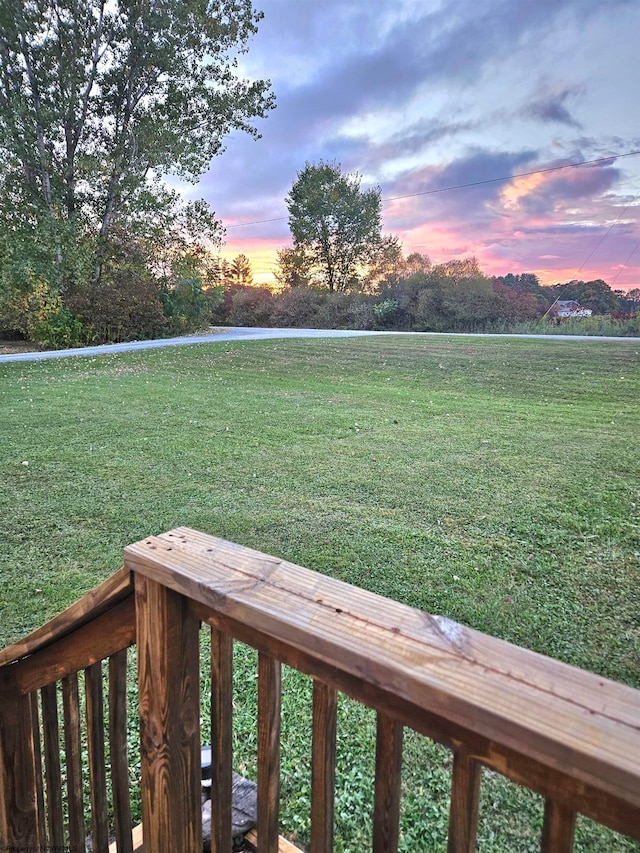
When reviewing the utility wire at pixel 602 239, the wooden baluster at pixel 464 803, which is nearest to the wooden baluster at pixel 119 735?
the wooden baluster at pixel 464 803

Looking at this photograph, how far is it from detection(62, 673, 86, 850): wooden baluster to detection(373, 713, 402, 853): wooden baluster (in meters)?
0.72

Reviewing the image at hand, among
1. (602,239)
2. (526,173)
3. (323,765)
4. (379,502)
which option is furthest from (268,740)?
(526,173)

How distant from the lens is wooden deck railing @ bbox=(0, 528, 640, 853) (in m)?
0.47

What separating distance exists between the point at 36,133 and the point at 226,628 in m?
14.4

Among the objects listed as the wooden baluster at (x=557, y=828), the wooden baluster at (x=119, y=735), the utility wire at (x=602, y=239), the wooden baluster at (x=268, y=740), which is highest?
the utility wire at (x=602, y=239)

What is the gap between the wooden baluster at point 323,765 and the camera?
0.68 meters

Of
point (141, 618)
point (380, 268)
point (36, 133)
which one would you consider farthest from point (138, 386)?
point (380, 268)

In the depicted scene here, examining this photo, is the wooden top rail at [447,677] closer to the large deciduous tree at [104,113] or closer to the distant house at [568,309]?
the large deciduous tree at [104,113]

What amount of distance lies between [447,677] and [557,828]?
0.16 metres

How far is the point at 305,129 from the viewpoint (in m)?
16.3

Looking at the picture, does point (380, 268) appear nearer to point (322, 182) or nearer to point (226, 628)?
point (322, 182)

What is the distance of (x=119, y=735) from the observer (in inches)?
43.8

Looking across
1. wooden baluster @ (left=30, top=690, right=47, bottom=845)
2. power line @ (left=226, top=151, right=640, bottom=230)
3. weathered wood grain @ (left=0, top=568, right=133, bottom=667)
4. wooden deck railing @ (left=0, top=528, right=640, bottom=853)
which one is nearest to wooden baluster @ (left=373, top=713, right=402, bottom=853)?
wooden deck railing @ (left=0, top=528, right=640, bottom=853)

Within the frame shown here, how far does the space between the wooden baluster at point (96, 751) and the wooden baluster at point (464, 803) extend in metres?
0.73
